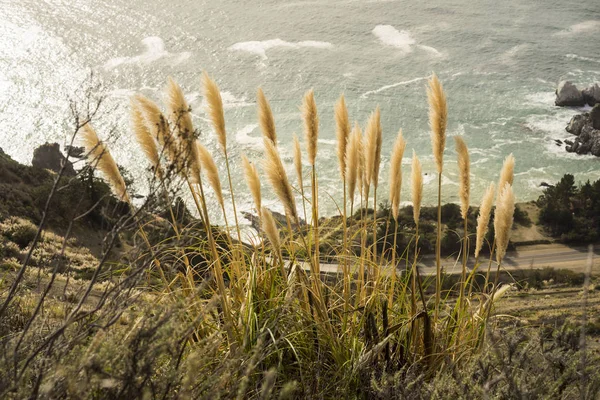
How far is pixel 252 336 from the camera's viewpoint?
3271 millimetres

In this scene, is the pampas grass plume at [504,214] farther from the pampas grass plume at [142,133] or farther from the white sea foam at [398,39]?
the white sea foam at [398,39]

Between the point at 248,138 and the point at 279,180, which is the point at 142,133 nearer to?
the point at 279,180

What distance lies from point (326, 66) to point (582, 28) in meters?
19.0

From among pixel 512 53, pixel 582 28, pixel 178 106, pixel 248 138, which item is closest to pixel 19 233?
pixel 178 106

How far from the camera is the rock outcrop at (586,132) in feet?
116

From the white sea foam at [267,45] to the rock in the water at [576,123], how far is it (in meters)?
15.2

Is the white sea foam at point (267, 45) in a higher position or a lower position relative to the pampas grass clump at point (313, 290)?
higher

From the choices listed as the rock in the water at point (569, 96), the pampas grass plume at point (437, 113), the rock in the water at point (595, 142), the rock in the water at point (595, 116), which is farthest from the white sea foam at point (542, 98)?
the pampas grass plume at point (437, 113)

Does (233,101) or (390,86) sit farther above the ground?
(390,86)

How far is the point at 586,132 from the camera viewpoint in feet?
118

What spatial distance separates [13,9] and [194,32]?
1157 cm

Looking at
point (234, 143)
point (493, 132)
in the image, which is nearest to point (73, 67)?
point (234, 143)

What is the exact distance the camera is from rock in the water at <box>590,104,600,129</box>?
Answer: 121 ft

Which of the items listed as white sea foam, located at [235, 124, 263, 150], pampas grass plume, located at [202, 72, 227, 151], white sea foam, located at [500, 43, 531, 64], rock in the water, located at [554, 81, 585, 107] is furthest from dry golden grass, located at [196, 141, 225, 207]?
white sea foam, located at [500, 43, 531, 64]
